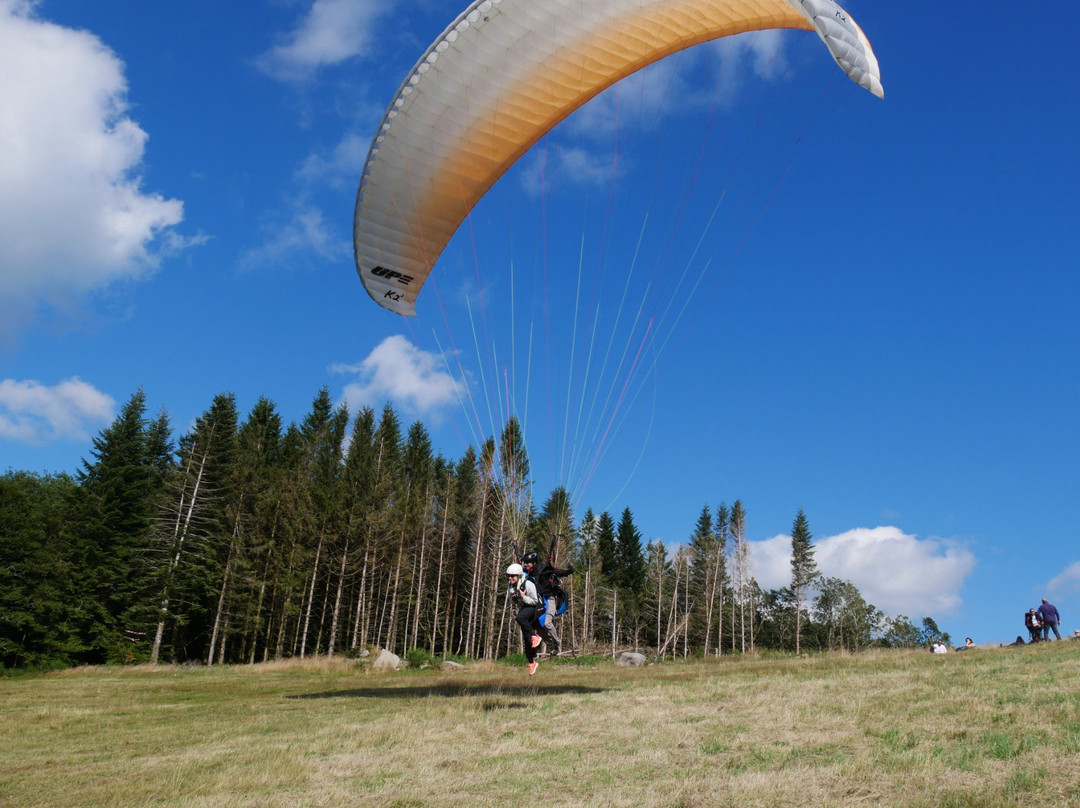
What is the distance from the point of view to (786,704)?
11266 millimetres

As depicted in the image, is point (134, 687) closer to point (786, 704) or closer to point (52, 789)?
point (52, 789)

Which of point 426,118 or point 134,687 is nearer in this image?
point 426,118

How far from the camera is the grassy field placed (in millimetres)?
7109

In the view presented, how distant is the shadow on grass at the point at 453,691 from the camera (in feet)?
49.2

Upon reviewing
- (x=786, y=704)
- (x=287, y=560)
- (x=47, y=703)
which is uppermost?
(x=287, y=560)

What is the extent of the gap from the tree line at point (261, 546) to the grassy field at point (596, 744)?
7593 mm

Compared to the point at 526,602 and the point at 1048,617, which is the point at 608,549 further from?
the point at 526,602

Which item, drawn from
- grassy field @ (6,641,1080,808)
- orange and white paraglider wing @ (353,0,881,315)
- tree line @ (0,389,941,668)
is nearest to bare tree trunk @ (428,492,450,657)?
tree line @ (0,389,941,668)

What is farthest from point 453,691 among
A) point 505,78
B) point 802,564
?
point 802,564

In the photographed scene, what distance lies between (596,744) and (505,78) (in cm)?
911

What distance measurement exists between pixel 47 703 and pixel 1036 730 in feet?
59.9

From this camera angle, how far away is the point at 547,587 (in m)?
11.1

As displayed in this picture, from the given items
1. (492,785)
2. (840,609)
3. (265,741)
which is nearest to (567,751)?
(492,785)

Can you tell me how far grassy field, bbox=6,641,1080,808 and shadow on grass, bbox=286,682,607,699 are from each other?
0.18 metres
